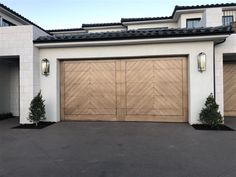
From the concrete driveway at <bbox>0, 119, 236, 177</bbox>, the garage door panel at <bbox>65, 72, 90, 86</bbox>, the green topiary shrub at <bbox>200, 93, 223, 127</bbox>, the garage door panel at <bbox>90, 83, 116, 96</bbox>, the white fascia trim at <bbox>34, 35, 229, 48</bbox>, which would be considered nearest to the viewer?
the concrete driveway at <bbox>0, 119, 236, 177</bbox>

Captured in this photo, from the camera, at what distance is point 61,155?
4309 mm

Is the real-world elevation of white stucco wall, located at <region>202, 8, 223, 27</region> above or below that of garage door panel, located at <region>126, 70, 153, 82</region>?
above

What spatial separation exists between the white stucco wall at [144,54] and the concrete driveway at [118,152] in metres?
1.26

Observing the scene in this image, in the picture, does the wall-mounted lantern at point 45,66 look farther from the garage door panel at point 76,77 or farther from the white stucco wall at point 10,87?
the white stucco wall at point 10,87

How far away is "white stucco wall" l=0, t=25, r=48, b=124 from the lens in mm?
7664

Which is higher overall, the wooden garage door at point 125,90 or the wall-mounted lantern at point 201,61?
the wall-mounted lantern at point 201,61

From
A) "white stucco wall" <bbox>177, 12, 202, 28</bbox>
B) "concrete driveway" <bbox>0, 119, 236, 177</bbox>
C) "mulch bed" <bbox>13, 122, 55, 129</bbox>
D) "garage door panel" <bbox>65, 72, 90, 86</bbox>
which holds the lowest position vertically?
"concrete driveway" <bbox>0, 119, 236, 177</bbox>

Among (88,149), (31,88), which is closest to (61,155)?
(88,149)

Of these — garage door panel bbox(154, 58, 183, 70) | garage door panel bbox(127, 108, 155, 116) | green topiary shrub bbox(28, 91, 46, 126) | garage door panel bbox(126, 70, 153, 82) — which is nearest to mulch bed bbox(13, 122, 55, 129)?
green topiary shrub bbox(28, 91, 46, 126)

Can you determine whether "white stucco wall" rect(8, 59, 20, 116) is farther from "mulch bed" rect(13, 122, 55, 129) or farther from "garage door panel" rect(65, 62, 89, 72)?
"garage door panel" rect(65, 62, 89, 72)

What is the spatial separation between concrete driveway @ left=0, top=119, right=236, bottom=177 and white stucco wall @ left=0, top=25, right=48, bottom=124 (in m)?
1.43

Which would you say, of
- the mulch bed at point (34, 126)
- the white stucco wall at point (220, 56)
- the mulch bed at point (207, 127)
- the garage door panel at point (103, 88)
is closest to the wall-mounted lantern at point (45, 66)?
the garage door panel at point (103, 88)

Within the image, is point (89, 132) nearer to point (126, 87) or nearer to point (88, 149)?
point (88, 149)

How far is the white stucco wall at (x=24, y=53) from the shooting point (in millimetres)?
7664
